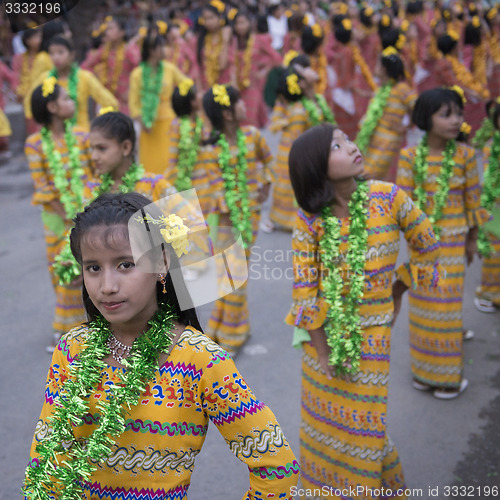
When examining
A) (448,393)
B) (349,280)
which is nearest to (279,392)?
(448,393)

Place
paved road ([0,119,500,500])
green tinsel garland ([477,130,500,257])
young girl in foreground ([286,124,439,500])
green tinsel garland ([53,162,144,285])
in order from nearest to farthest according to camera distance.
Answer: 1. young girl in foreground ([286,124,439,500])
2. paved road ([0,119,500,500])
3. green tinsel garland ([53,162,144,285])
4. green tinsel garland ([477,130,500,257])

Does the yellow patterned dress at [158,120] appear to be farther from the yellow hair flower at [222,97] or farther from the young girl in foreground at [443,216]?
the young girl in foreground at [443,216]

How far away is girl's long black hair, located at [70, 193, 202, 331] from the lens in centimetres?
167

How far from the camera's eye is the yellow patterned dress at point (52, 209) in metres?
4.53

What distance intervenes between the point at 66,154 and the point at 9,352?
1.57 meters

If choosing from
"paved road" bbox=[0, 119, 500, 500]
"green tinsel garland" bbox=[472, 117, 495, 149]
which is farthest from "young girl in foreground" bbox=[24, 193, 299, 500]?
"green tinsel garland" bbox=[472, 117, 495, 149]

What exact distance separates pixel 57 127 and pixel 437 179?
2.72 metres

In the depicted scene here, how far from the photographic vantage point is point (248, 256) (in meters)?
4.72

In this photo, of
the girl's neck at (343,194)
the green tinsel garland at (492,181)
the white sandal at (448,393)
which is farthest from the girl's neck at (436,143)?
the white sandal at (448,393)

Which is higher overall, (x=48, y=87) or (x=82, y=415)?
(x=48, y=87)

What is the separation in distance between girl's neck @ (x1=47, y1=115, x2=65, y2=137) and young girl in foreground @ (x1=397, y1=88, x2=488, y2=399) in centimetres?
247

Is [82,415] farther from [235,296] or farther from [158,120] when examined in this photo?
[158,120]

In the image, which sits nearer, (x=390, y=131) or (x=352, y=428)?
(x=352, y=428)

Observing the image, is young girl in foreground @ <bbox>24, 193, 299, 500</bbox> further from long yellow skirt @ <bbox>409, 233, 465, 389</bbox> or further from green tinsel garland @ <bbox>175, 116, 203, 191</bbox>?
green tinsel garland @ <bbox>175, 116, 203, 191</bbox>
